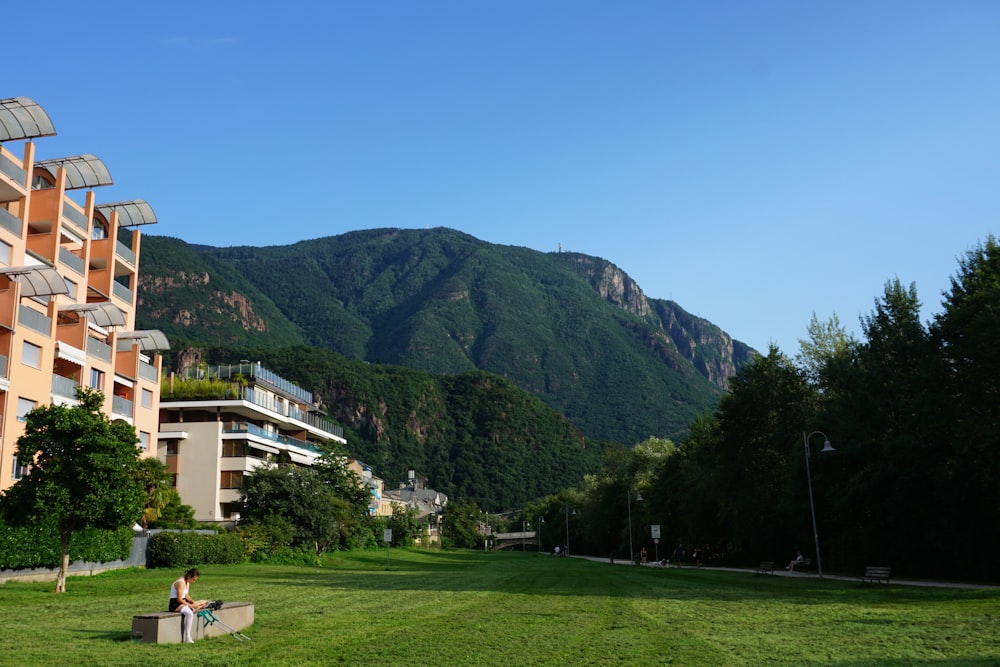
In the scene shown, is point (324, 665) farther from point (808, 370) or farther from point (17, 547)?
point (808, 370)

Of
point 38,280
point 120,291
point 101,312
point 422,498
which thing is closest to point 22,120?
point 38,280

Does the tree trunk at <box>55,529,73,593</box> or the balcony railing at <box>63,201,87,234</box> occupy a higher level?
the balcony railing at <box>63,201,87,234</box>

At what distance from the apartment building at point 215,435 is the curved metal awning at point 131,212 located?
15.0m

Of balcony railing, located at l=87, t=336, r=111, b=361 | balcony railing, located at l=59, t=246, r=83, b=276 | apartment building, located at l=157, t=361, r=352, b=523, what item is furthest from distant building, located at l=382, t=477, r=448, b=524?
balcony railing, located at l=59, t=246, r=83, b=276

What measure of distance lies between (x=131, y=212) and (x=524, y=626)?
46.4 meters

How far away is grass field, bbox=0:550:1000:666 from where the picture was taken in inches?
536

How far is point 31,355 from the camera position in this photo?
1586 inches

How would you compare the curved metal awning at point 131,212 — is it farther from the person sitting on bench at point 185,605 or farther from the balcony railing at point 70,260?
the person sitting on bench at point 185,605

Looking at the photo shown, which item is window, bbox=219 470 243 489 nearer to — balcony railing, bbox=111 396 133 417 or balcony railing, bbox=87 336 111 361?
balcony railing, bbox=111 396 133 417

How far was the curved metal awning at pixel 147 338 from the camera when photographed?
173 feet

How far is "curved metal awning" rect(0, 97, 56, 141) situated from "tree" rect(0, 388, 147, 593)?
66.2 feet

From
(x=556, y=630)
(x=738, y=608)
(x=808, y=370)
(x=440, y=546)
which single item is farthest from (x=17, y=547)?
(x=440, y=546)

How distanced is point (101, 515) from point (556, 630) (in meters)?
17.1

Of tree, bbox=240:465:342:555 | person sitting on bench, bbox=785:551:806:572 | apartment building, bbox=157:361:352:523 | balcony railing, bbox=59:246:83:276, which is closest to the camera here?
balcony railing, bbox=59:246:83:276
